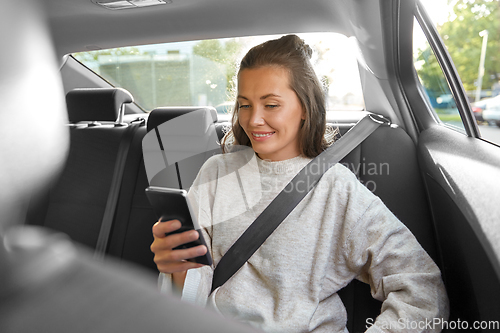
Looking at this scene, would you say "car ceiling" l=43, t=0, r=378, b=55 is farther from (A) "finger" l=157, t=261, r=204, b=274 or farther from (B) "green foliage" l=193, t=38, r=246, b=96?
(A) "finger" l=157, t=261, r=204, b=274

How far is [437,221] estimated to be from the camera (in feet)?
3.18

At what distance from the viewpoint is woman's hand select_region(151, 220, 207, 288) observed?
0.82 meters

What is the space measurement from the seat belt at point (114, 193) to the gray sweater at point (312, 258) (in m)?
0.57

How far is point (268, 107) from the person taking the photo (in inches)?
37.6

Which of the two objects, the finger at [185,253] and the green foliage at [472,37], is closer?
the green foliage at [472,37]

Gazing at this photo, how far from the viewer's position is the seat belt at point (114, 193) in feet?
4.87

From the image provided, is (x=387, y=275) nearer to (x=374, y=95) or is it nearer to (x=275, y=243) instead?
(x=275, y=243)

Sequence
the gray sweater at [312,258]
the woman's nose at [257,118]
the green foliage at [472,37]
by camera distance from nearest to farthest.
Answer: the green foliage at [472,37] < the gray sweater at [312,258] < the woman's nose at [257,118]

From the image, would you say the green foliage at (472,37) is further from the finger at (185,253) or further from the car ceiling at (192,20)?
the finger at (185,253)

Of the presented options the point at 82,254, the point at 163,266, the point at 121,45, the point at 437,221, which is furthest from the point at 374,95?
the point at 82,254

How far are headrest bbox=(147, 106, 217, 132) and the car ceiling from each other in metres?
0.30

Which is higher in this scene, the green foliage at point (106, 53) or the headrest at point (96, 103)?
the green foliage at point (106, 53)

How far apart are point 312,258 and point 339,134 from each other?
1.72ft

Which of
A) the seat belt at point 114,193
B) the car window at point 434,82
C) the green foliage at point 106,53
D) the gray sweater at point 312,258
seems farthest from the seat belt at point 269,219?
the green foliage at point 106,53
